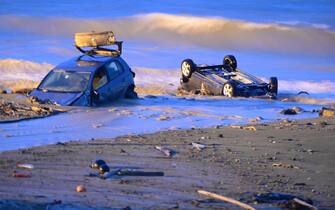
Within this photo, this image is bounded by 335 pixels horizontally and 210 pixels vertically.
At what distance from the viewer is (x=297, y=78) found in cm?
2897

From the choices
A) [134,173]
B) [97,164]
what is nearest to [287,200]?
[134,173]

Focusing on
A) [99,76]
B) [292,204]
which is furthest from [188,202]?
[99,76]

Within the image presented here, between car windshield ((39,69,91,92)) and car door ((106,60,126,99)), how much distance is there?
2.19 ft

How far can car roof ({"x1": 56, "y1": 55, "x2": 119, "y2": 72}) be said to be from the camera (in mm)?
18203

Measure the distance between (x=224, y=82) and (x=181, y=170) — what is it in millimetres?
11811

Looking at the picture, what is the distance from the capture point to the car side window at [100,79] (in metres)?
18.0

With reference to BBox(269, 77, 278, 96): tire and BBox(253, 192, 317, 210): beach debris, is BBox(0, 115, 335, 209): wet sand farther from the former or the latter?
BBox(269, 77, 278, 96): tire

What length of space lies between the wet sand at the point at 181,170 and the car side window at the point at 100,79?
4289 millimetres

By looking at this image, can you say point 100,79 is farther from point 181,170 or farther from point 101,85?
point 181,170

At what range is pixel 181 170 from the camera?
404 inches

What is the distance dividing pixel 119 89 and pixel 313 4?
37037 millimetres

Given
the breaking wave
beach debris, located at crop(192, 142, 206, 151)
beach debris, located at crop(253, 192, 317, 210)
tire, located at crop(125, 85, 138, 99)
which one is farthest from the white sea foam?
beach debris, located at crop(253, 192, 317, 210)

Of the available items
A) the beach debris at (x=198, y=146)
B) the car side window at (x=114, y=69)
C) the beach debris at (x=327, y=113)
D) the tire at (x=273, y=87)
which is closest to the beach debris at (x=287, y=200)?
the beach debris at (x=198, y=146)

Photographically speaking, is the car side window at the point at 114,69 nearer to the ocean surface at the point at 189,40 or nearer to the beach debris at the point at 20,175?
the ocean surface at the point at 189,40
